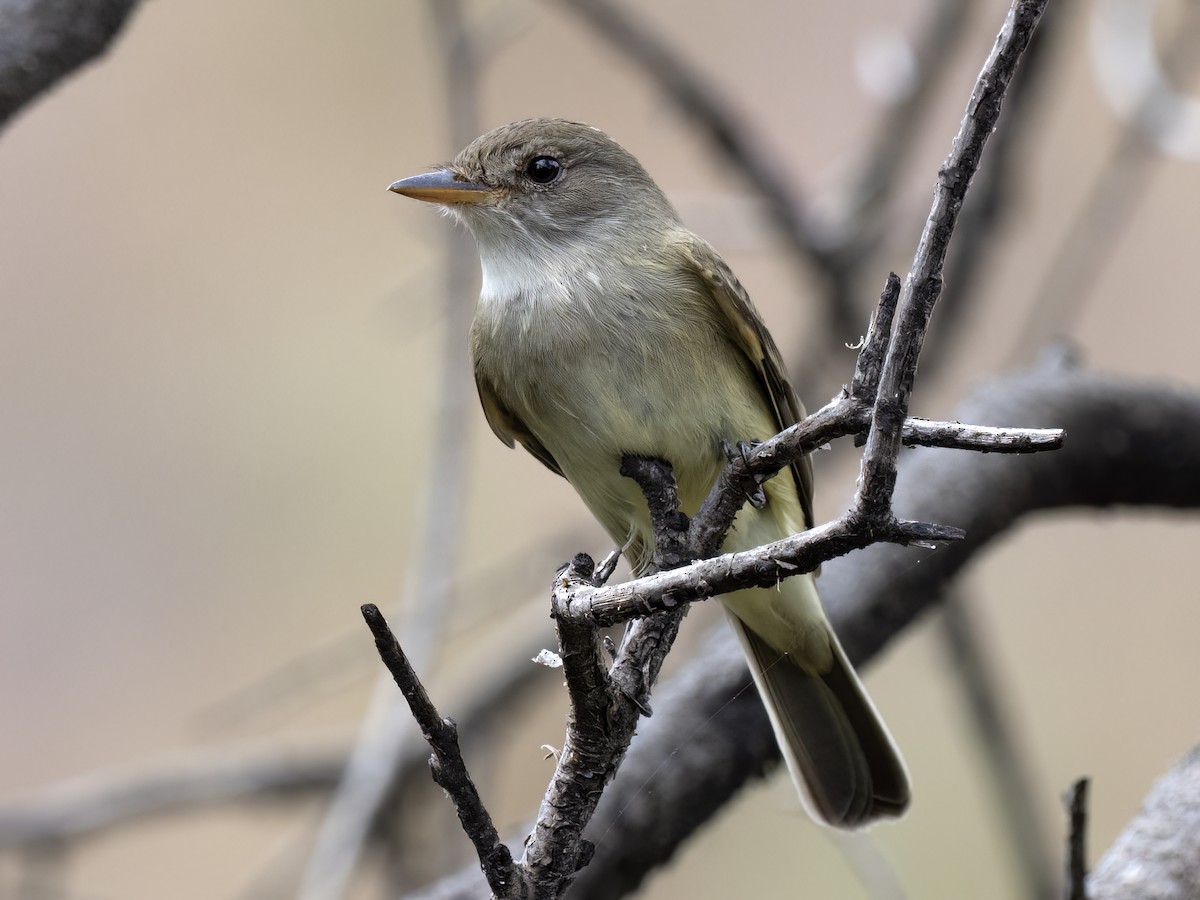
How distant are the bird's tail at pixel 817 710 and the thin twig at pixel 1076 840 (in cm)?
63

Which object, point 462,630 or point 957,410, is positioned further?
point 462,630

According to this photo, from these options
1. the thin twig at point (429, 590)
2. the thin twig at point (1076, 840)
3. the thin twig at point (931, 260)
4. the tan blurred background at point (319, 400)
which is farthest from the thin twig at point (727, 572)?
the tan blurred background at point (319, 400)

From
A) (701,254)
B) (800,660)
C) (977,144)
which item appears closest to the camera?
(977,144)

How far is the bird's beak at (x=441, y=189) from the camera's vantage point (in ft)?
8.75

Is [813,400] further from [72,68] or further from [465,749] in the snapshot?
[72,68]

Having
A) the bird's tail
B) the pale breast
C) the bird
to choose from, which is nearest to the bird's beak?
the bird

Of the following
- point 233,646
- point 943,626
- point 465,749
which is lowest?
point 943,626

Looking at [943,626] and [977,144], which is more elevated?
[943,626]

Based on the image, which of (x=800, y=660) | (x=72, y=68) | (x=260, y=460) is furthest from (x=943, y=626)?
(x=260, y=460)

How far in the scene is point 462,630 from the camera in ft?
13.6

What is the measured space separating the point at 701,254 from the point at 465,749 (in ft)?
6.78

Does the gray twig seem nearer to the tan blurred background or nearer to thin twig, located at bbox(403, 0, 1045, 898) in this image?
thin twig, located at bbox(403, 0, 1045, 898)

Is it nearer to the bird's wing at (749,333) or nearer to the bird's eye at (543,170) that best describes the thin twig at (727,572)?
the bird's wing at (749,333)

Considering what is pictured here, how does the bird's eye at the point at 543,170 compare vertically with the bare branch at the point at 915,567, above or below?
above
